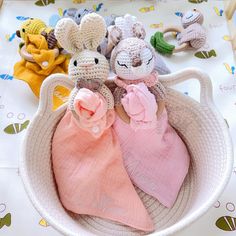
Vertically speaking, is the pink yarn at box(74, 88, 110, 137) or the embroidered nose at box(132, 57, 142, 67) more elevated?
the embroidered nose at box(132, 57, 142, 67)

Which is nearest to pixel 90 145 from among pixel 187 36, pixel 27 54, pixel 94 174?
pixel 94 174

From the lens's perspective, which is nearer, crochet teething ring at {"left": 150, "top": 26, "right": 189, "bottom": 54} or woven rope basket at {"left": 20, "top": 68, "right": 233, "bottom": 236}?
woven rope basket at {"left": 20, "top": 68, "right": 233, "bottom": 236}

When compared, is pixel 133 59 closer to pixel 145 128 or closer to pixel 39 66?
pixel 145 128

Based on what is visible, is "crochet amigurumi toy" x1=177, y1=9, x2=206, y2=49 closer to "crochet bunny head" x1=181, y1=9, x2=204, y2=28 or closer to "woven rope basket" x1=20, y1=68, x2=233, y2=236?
"crochet bunny head" x1=181, y1=9, x2=204, y2=28

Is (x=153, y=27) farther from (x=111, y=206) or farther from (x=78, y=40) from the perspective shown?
(x=111, y=206)

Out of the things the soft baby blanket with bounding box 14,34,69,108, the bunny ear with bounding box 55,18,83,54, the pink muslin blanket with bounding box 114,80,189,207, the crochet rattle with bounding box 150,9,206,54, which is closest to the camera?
the bunny ear with bounding box 55,18,83,54

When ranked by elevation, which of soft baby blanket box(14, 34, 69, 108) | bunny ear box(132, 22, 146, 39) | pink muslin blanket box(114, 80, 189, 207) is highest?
bunny ear box(132, 22, 146, 39)

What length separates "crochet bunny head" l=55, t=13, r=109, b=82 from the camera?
0.82m

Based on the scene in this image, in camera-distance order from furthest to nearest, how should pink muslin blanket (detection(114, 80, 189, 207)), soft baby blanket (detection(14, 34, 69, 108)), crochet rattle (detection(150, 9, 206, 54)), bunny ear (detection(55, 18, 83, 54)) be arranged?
crochet rattle (detection(150, 9, 206, 54)) → soft baby blanket (detection(14, 34, 69, 108)) → pink muslin blanket (detection(114, 80, 189, 207)) → bunny ear (detection(55, 18, 83, 54))

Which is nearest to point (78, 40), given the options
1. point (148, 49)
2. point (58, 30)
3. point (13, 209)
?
point (58, 30)

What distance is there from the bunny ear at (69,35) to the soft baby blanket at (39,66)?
32 cm

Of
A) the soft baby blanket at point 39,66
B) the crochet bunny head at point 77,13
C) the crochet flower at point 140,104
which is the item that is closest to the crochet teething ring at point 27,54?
the soft baby blanket at point 39,66

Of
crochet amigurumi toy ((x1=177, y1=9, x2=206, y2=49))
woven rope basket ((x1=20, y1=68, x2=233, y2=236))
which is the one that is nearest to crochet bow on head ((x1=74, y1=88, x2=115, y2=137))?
woven rope basket ((x1=20, y1=68, x2=233, y2=236))

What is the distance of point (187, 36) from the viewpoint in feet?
4.15
